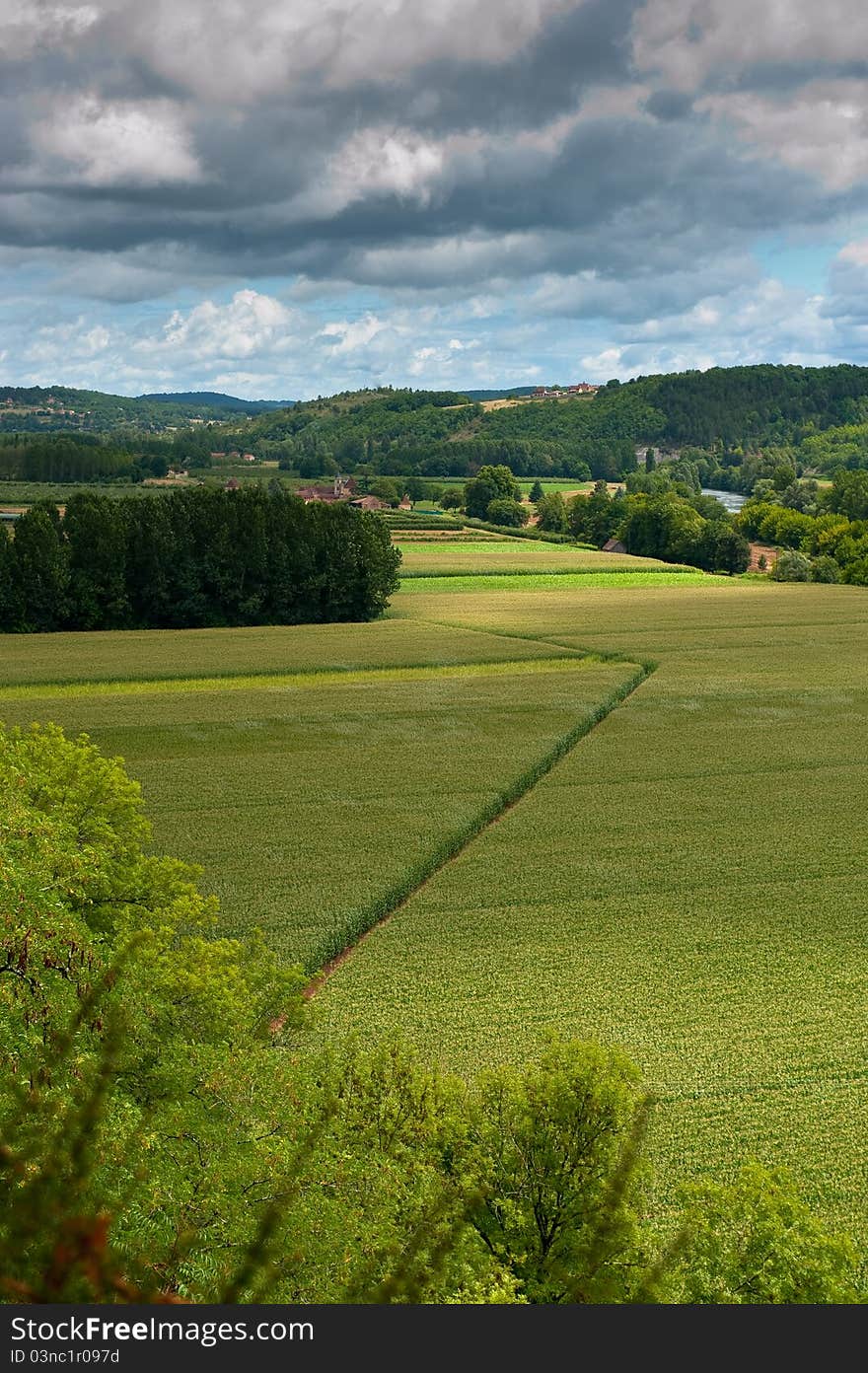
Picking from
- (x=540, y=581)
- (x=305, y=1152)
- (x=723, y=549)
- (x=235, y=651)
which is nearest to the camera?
(x=305, y=1152)

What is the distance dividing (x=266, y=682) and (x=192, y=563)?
85.4ft

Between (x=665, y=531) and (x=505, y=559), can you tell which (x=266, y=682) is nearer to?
(x=505, y=559)

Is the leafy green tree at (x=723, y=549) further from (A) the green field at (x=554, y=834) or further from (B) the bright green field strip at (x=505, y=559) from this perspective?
(A) the green field at (x=554, y=834)

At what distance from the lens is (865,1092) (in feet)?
78.4

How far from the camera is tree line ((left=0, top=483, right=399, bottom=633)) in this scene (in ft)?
290

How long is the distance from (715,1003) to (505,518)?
172510mm

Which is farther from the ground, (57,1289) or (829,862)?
(57,1289)

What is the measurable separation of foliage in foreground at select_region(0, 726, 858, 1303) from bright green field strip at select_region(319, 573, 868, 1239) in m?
4.00

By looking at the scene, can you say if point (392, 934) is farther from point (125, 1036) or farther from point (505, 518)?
point (505, 518)

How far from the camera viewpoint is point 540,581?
13112cm

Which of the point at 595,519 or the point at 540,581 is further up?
the point at 595,519

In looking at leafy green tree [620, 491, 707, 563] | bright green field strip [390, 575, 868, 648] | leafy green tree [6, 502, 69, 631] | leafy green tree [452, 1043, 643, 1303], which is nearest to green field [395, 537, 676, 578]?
bright green field strip [390, 575, 868, 648]

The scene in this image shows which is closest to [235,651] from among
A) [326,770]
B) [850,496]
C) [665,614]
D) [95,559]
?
[95,559]

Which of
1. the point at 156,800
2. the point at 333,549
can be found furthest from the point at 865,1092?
the point at 333,549
